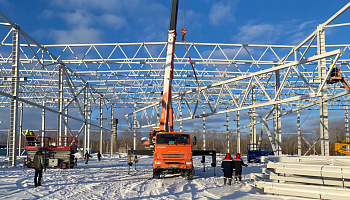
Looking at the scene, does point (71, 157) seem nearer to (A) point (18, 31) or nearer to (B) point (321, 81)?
(A) point (18, 31)

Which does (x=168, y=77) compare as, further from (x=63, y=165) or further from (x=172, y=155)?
(x=63, y=165)

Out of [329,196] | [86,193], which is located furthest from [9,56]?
[329,196]

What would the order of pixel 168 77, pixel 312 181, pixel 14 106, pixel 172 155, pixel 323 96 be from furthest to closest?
pixel 14 106
pixel 168 77
pixel 323 96
pixel 172 155
pixel 312 181

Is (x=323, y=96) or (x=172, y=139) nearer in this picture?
(x=172, y=139)

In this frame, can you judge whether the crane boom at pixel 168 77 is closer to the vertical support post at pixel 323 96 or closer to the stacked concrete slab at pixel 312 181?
the stacked concrete slab at pixel 312 181

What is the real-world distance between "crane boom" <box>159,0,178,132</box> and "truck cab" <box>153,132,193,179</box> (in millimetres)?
2848

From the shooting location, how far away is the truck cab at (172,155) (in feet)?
59.1

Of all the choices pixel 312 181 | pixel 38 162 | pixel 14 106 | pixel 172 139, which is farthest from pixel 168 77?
pixel 312 181

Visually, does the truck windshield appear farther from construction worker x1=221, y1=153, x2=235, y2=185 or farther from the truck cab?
construction worker x1=221, y1=153, x2=235, y2=185

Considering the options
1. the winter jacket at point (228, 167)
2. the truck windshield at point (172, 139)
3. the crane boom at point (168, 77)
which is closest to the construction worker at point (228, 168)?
the winter jacket at point (228, 167)

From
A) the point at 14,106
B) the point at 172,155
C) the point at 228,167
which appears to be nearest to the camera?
the point at 228,167

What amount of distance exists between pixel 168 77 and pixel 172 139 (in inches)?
210

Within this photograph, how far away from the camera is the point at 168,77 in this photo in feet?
74.5

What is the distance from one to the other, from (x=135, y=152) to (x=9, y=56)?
1826 cm
